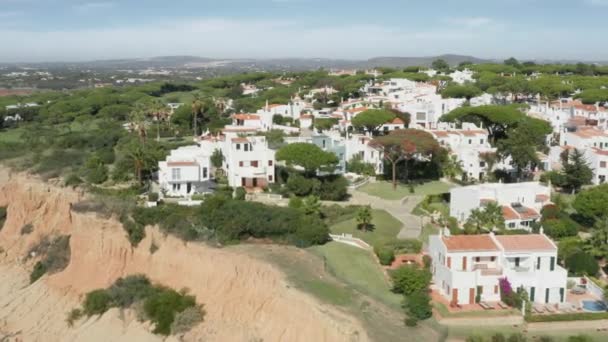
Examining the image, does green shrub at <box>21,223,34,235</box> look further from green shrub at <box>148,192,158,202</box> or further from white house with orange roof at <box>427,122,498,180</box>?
white house with orange roof at <box>427,122,498,180</box>

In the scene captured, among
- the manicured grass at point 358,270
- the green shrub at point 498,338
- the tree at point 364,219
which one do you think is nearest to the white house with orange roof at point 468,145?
the tree at point 364,219

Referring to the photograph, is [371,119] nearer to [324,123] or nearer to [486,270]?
[324,123]

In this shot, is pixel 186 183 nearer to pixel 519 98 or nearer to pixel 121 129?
pixel 121 129

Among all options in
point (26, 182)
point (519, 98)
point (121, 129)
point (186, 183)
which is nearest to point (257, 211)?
point (186, 183)

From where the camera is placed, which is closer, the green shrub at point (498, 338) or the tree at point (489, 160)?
the green shrub at point (498, 338)

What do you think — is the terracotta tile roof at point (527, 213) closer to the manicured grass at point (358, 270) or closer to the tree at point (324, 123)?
the manicured grass at point (358, 270)

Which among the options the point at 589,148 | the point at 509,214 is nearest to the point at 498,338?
the point at 509,214
